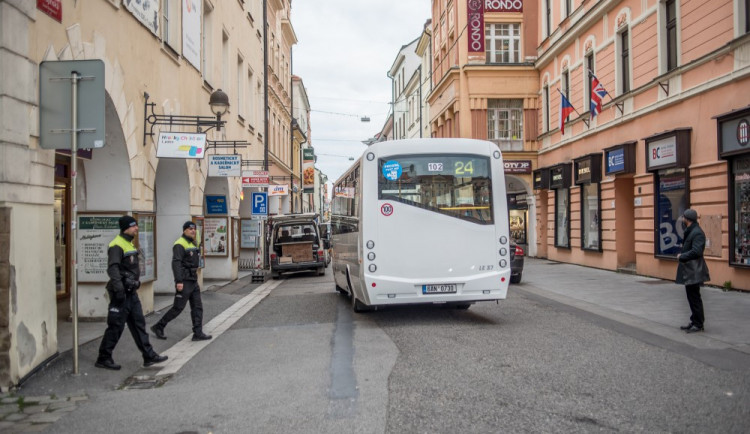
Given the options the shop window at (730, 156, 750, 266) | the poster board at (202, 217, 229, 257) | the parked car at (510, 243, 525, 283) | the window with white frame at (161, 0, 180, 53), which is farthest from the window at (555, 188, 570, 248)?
the window with white frame at (161, 0, 180, 53)

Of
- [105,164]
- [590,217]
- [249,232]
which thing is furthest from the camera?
[249,232]

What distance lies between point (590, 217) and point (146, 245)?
54.0ft

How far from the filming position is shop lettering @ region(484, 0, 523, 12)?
103 ft

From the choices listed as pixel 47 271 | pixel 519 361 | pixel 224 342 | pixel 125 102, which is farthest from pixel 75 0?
pixel 519 361

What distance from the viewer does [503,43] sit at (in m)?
32.8

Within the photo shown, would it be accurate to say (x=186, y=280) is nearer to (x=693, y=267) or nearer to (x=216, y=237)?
(x=693, y=267)

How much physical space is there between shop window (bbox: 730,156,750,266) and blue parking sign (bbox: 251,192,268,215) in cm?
1369

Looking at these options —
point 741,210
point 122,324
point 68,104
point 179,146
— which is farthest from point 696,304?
point 179,146

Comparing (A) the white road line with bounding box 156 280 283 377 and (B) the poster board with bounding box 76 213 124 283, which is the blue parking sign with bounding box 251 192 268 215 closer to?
(A) the white road line with bounding box 156 280 283 377

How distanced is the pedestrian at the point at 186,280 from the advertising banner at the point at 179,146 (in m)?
2.56

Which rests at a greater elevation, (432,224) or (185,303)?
(432,224)

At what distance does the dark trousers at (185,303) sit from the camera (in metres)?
9.38

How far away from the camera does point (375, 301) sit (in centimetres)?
1005

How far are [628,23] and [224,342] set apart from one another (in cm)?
1620
